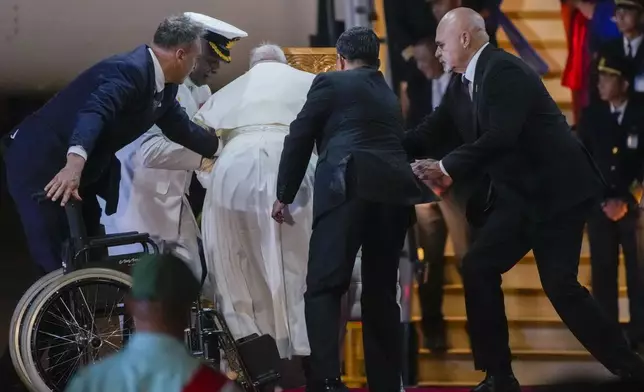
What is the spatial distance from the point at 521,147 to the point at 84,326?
5.72ft

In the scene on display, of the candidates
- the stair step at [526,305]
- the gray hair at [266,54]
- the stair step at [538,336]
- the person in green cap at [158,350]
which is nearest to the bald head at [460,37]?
the gray hair at [266,54]

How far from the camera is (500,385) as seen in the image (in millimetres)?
3930

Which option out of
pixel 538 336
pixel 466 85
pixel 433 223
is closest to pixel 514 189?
pixel 466 85

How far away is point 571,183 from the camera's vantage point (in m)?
3.95

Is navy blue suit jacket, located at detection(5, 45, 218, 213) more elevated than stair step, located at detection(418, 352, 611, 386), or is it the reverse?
navy blue suit jacket, located at detection(5, 45, 218, 213)

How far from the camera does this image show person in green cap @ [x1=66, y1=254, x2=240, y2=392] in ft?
6.70

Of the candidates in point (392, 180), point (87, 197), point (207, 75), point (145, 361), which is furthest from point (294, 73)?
point (145, 361)

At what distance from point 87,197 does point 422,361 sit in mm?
1607

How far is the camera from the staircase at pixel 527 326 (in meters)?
4.40

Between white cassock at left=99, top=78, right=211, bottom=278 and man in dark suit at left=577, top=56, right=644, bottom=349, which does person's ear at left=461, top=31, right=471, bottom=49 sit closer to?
man in dark suit at left=577, top=56, right=644, bottom=349

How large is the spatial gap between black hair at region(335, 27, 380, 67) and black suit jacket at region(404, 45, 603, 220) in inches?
15.2

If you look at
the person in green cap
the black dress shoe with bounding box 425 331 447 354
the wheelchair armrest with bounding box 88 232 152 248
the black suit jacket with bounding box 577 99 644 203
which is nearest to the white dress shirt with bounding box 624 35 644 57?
the black suit jacket with bounding box 577 99 644 203

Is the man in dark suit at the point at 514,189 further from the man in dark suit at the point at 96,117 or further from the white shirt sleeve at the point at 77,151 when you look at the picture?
the white shirt sleeve at the point at 77,151

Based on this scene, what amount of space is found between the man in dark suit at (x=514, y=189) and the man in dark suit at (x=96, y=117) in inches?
39.5
